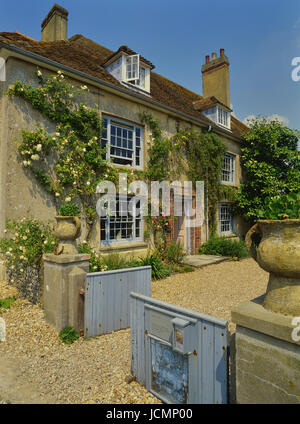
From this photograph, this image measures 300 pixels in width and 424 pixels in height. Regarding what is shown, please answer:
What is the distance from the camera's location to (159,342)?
8.46 feet

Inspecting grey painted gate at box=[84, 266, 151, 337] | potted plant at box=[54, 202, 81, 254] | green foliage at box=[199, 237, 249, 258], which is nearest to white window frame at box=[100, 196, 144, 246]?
potted plant at box=[54, 202, 81, 254]

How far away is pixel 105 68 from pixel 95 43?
166 inches

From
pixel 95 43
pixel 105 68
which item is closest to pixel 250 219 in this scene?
pixel 105 68

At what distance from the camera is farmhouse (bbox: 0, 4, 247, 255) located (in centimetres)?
653

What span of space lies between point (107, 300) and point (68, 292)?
66 cm

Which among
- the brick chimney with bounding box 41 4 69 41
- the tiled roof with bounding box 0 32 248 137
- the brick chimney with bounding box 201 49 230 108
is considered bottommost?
the tiled roof with bounding box 0 32 248 137

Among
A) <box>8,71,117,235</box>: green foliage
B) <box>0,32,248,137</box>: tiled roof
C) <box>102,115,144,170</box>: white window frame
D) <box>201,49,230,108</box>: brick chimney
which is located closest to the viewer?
<box>8,71,117,235</box>: green foliage

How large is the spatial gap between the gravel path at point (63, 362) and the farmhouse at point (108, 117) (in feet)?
9.41

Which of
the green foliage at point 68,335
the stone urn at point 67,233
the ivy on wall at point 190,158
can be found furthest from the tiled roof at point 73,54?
the green foliage at point 68,335

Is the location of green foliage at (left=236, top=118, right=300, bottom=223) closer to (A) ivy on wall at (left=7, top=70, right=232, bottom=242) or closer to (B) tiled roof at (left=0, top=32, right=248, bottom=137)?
(B) tiled roof at (left=0, top=32, right=248, bottom=137)

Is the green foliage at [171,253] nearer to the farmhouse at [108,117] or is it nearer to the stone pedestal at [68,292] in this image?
the farmhouse at [108,117]

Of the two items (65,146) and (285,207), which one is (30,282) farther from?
(285,207)

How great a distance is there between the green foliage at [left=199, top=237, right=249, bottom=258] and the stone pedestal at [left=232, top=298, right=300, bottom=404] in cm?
936

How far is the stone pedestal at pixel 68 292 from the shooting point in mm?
4086
